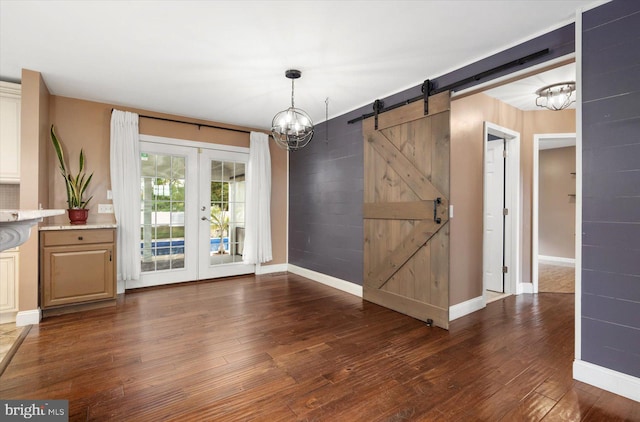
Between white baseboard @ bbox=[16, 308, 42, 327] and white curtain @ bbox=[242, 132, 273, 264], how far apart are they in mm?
2604

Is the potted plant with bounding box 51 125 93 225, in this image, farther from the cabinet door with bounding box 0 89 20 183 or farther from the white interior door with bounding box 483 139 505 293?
the white interior door with bounding box 483 139 505 293

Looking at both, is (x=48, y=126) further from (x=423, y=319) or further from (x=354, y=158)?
(x=423, y=319)

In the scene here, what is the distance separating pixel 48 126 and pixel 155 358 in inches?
125

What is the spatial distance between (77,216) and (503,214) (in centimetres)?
538

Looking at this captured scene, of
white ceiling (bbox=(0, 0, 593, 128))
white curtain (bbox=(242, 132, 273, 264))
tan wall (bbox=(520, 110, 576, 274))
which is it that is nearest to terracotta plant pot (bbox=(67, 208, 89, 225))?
white ceiling (bbox=(0, 0, 593, 128))

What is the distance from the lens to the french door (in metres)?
4.51

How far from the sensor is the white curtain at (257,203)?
5145mm

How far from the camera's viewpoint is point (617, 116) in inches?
76.8

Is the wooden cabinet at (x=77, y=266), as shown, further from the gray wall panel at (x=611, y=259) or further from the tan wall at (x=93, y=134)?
the gray wall panel at (x=611, y=259)

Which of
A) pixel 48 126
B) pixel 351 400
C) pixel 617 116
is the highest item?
pixel 48 126

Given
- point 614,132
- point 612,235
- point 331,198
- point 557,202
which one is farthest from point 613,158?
point 557,202

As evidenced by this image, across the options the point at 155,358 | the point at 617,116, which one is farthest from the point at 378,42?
the point at 155,358

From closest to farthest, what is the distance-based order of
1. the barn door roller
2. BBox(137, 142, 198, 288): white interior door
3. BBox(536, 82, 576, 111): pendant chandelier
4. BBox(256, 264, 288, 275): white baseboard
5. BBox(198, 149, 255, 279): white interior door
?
the barn door roller → BBox(536, 82, 576, 111): pendant chandelier → BBox(137, 142, 198, 288): white interior door → BBox(198, 149, 255, 279): white interior door → BBox(256, 264, 288, 275): white baseboard

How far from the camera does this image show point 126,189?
162 inches
